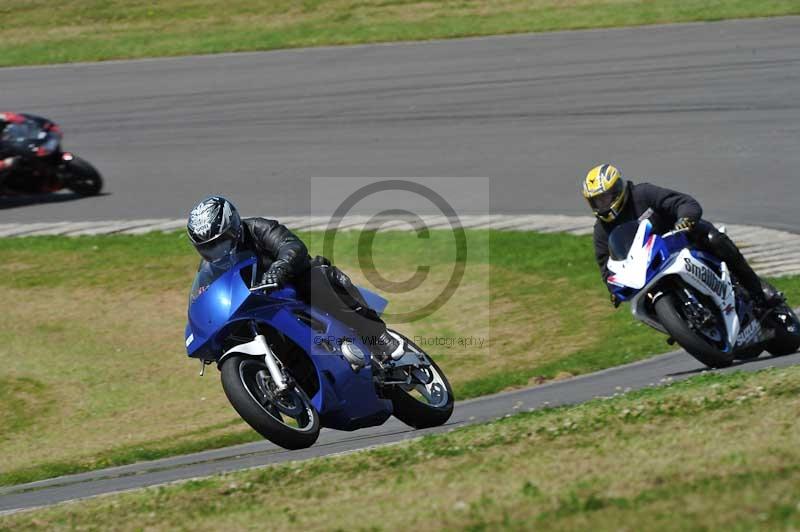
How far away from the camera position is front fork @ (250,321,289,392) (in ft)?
27.0

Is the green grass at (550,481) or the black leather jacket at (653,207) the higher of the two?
the black leather jacket at (653,207)

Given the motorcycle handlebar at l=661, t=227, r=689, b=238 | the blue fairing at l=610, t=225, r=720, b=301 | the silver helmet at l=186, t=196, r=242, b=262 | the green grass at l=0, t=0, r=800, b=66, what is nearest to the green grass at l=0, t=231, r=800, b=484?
the blue fairing at l=610, t=225, r=720, b=301

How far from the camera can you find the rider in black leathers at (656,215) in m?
10.0

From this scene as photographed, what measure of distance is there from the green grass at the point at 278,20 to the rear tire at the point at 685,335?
15647 millimetres

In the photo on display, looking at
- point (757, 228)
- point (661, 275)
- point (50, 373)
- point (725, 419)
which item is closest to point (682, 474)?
point (725, 419)

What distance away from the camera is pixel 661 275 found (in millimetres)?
9906

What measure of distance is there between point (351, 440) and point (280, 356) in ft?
4.05

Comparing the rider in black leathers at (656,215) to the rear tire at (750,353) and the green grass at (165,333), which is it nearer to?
the rear tire at (750,353)

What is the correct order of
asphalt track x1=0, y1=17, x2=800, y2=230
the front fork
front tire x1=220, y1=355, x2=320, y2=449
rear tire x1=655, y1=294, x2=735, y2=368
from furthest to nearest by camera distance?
1. asphalt track x1=0, y1=17, x2=800, y2=230
2. rear tire x1=655, y1=294, x2=735, y2=368
3. the front fork
4. front tire x1=220, y1=355, x2=320, y2=449

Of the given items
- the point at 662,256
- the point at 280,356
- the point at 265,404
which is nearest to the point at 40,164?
A: the point at 280,356

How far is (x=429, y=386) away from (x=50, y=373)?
4.70m

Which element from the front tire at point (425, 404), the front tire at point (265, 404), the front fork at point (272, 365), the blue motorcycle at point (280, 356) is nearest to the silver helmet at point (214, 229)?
the blue motorcycle at point (280, 356)

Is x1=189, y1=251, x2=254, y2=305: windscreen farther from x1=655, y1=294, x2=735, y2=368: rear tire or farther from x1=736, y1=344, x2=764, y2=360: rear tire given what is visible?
Answer: x1=736, y1=344, x2=764, y2=360: rear tire

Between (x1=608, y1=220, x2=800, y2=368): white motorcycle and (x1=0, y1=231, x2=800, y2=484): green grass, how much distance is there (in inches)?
54.5
